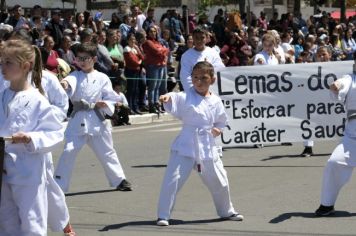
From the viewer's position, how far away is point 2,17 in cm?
2353

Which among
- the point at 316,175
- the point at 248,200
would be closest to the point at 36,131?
the point at 248,200

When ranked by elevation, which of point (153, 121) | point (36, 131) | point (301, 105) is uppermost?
point (36, 131)

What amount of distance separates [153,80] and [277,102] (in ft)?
26.5

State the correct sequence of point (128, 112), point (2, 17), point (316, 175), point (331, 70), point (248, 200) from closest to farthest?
point (248, 200) < point (316, 175) < point (331, 70) < point (128, 112) < point (2, 17)

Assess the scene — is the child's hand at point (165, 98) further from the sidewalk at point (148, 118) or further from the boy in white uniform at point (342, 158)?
the sidewalk at point (148, 118)

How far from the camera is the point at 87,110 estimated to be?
412 inches

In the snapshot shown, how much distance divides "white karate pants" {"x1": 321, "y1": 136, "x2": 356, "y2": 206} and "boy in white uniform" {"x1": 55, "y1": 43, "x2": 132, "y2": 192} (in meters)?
2.63

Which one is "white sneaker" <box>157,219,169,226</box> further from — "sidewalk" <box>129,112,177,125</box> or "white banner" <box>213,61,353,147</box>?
"sidewalk" <box>129,112,177,125</box>

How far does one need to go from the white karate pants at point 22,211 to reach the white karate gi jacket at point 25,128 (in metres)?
0.06

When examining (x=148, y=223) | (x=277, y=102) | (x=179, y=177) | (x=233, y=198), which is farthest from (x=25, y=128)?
(x=277, y=102)

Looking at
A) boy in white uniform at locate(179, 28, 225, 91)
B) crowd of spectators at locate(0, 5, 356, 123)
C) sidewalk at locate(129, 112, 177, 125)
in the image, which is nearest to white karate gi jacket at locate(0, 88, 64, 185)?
boy in white uniform at locate(179, 28, 225, 91)

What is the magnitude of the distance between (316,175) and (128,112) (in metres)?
8.49

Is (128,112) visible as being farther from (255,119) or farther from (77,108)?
(77,108)

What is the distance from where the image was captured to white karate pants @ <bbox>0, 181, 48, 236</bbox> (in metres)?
6.10
